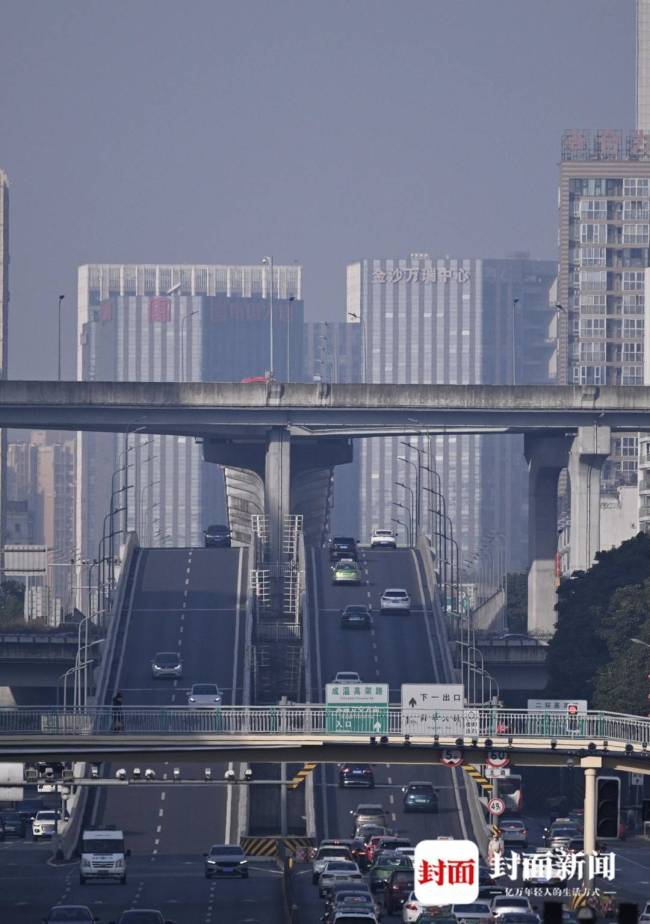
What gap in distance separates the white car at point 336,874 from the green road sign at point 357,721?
475 centimetres

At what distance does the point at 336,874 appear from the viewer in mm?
75875

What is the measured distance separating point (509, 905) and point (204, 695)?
59803 mm

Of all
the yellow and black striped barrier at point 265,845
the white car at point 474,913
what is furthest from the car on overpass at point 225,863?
the white car at point 474,913

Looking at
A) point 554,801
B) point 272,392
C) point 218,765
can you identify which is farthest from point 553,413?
point 218,765

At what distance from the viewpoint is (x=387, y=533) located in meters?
184

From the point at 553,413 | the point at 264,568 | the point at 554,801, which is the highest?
the point at 553,413

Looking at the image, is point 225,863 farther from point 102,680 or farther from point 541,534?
point 541,534

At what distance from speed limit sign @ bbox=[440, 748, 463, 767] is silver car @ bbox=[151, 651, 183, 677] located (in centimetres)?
5667

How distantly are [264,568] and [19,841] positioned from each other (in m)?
51.3

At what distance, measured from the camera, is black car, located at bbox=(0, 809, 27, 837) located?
392 feet

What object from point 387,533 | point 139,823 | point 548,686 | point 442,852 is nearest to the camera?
point 442,852

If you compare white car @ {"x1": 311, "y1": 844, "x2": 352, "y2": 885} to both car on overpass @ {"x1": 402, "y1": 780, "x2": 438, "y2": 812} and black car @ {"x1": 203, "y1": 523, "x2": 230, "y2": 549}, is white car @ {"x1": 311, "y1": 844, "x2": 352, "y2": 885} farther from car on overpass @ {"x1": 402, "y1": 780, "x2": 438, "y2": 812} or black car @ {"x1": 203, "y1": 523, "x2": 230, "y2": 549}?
black car @ {"x1": 203, "y1": 523, "x2": 230, "y2": 549}

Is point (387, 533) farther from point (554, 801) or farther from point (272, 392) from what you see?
point (554, 801)

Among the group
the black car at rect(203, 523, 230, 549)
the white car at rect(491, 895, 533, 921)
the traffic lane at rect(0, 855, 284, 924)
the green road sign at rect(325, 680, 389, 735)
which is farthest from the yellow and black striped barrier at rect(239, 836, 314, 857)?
the black car at rect(203, 523, 230, 549)
